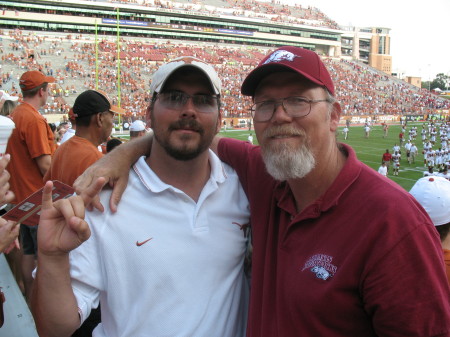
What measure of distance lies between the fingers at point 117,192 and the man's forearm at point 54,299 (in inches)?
11.8

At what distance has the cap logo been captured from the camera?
181cm

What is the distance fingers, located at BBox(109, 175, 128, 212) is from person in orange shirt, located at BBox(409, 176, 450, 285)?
81.8 inches

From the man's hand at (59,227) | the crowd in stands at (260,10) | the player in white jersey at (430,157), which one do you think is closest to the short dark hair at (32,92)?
the man's hand at (59,227)

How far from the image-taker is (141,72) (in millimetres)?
43719

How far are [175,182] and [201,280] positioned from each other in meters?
0.51

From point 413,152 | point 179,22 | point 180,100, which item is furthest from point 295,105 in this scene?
point 179,22

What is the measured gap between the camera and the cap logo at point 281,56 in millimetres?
1810

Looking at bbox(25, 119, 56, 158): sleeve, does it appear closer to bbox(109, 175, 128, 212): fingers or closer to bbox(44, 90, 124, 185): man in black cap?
bbox(44, 90, 124, 185): man in black cap

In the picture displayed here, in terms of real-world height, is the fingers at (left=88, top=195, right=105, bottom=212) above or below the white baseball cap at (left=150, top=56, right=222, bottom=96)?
below

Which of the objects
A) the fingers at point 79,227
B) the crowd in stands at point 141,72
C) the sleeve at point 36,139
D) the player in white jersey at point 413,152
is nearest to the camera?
the fingers at point 79,227

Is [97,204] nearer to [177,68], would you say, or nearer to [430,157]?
[177,68]

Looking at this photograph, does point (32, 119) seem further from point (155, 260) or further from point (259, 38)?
point (259, 38)

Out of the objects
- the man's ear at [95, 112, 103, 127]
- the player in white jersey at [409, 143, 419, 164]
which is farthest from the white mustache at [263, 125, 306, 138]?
the player in white jersey at [409, 143, 419, 164]

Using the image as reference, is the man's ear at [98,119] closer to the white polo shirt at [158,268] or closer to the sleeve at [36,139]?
the sleeve at [36,139]
